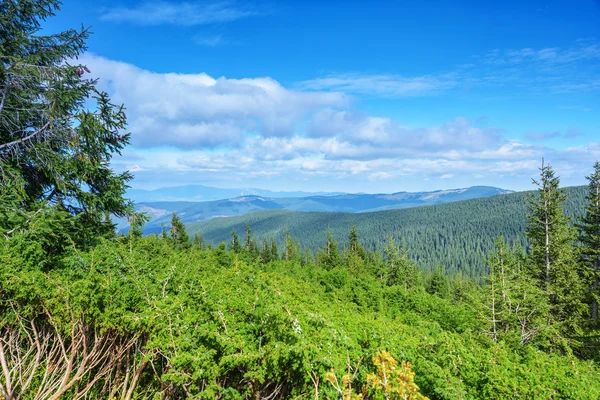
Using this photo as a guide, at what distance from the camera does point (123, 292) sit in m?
4.73

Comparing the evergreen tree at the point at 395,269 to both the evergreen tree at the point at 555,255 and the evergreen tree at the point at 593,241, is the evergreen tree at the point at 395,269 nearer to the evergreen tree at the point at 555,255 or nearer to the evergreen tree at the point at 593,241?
the evergreen tree at the point at 555,255

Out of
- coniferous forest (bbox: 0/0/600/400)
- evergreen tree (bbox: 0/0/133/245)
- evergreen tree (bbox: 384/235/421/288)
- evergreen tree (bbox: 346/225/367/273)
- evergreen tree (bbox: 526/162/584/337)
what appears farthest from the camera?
evergreen tree (bbox: 346/225/367/273)

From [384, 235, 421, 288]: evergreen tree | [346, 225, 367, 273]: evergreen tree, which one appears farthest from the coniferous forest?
[346, 225, 367, 273]: evergreen tree

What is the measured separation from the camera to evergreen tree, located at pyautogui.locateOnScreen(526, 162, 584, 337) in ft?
59.0

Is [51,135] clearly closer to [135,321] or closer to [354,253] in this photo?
[135,321]

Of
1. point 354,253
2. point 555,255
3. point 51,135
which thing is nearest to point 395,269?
point 354,253

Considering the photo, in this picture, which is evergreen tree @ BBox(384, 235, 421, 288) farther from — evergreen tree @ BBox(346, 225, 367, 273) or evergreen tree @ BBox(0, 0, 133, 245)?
evergreen tree @ BBox(0, 0, 133, 245)

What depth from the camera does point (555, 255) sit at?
19078mm

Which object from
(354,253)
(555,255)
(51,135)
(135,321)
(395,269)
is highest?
(51,135)

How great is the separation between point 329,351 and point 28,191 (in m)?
10.5

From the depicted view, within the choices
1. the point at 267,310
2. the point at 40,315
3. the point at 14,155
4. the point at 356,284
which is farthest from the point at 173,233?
the point at 267,310

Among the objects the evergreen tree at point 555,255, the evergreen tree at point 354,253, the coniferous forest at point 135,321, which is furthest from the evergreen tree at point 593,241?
the evergreen tree at point 354,253

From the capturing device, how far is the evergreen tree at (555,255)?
18.0 meters

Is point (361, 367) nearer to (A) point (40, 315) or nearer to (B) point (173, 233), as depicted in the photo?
(A) point (40, 315)
